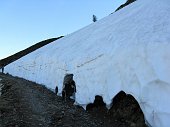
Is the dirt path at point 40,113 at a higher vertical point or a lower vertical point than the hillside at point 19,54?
lower

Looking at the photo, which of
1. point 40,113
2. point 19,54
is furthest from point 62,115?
point 19,54

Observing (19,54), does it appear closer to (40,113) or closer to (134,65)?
(40,113)

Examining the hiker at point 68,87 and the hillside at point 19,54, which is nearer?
the hiker at point 68,87

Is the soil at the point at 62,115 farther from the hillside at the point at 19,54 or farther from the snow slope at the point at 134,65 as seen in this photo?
the hillside at the point at 19,54

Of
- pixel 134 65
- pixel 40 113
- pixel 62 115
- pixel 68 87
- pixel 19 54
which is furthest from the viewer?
pixel 19 54

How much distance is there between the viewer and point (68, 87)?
20.8 metres

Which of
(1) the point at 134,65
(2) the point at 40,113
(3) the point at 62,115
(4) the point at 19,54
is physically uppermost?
(4) the point at 19,54

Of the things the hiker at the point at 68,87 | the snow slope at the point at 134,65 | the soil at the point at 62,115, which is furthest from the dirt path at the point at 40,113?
the snow slope at the point at 134,65

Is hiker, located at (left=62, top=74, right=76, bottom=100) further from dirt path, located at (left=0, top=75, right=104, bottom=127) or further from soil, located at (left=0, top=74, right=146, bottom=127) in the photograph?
soil, located at (left=0, top=74, right=146, bottom=127)

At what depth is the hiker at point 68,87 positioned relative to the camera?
805 inches

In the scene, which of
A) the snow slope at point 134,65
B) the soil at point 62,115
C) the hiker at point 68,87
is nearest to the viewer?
the snow slope at point 134,65

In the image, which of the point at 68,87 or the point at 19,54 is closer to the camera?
the point at 68,87

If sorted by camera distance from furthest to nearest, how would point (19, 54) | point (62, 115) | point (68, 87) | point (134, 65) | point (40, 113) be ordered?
point (19, 54) → point (68, 87) → point (40, 113) → point (62, 115) → point (134, 65)

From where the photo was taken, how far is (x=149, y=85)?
13164mm
